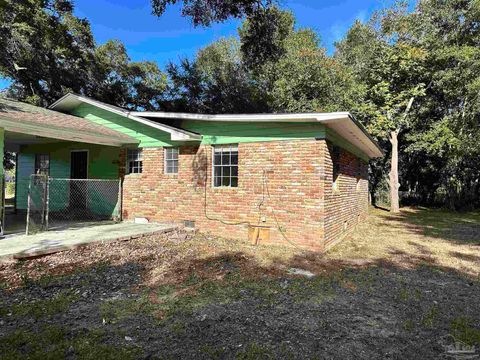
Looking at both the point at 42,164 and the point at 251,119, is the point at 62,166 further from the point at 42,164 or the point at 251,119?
the point at 251,119

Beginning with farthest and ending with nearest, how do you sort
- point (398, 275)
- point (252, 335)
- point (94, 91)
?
1. point (94, 91)
2. point (398, 275)
3. point (252, 335)

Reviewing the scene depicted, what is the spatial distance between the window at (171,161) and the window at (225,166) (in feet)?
4.70

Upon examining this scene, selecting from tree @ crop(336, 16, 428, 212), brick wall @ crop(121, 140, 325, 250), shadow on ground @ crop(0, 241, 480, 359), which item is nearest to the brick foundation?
brick wall @ crop(121, 140, 325, 250)

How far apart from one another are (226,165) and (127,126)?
4.06 m

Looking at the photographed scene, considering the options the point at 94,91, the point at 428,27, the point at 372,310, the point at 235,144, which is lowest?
the point at 372,310

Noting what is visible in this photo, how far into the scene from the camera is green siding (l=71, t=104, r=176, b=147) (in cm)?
1014

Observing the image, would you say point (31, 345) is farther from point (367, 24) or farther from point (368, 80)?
point (367, 24)

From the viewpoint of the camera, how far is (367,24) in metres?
20.7

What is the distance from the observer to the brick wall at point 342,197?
26.3ft

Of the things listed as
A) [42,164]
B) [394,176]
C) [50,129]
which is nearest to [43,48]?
[42,164]

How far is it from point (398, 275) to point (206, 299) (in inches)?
149

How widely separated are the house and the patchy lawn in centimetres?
102

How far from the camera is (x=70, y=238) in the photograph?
293 inches

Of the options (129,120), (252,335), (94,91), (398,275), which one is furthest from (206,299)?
(94,91)
